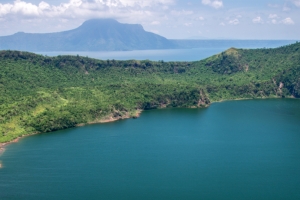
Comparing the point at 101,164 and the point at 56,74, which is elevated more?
the point at 56,74

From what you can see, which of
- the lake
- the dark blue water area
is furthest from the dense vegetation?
the dark blue water area

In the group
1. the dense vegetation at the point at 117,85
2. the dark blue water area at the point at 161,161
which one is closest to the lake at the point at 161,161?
the dark blue water area at the point at 161,161

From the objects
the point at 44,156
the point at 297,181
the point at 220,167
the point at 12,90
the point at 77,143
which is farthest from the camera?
the point at 12,90

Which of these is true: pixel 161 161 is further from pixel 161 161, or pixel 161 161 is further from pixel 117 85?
pixel 117 85

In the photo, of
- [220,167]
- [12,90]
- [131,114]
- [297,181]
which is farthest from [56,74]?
[297,181]

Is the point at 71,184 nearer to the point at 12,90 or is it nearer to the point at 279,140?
the point at 279,140

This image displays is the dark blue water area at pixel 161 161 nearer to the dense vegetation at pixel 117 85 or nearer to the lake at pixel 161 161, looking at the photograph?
the lake at pixel 161 161

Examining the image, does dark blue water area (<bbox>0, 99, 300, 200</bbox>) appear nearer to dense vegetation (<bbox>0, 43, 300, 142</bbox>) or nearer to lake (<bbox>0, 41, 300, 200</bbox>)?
lake (<bbox>0, 41, 300, 200</bbox>)
